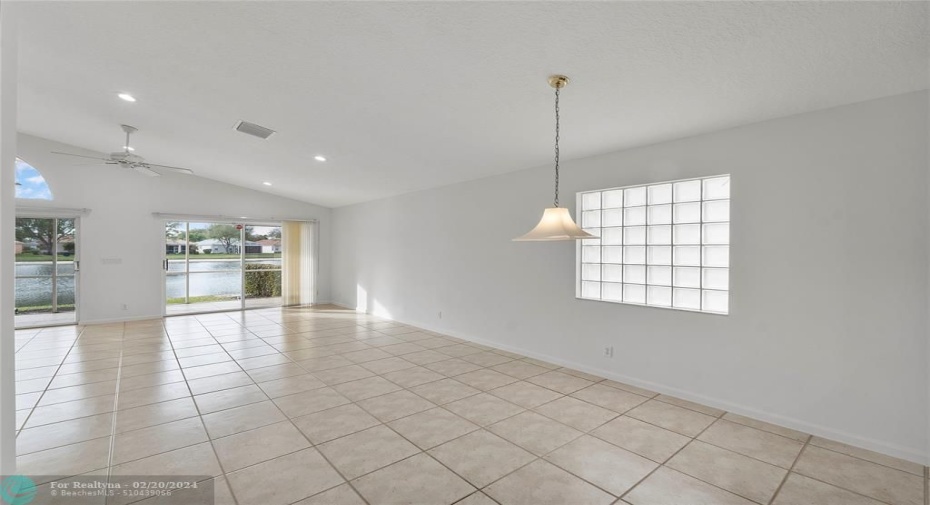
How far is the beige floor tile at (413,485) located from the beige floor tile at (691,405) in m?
2.21

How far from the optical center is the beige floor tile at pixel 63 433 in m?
2.72

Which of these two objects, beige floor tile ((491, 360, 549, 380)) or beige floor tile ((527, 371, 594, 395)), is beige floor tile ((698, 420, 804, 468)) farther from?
beige floor tile ((491, 360, 549, 380))

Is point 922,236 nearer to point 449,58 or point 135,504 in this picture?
point 449,58

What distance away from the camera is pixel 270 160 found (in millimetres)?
5930

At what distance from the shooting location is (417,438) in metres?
2.85

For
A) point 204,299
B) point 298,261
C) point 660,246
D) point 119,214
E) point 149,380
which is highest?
point 119,214

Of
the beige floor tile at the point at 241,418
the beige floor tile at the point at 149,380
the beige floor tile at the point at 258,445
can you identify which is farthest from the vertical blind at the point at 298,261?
the beige floor tile at the point at 258,445

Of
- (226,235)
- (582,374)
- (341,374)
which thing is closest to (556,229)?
(582,374)

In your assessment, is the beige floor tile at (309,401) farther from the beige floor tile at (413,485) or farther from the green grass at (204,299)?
the green grass at (204,299)

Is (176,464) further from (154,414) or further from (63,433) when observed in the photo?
(63,433)

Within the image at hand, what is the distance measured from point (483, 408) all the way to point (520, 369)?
3.90ft

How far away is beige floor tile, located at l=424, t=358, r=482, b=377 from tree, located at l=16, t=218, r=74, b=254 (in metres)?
7.07

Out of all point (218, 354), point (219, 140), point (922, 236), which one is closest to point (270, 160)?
point (219, 140)

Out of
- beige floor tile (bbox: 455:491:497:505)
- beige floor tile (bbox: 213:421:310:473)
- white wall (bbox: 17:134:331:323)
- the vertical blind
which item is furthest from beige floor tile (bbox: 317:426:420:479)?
the vertical blind
